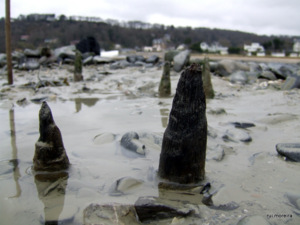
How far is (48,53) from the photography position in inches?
842

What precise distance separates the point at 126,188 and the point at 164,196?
35 cm

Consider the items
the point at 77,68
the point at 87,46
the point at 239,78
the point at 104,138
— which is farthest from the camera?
the point at 87,46

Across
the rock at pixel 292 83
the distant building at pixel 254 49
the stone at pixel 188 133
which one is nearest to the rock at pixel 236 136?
the stone at pixel 188 133

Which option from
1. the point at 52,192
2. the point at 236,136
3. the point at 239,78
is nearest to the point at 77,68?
the point at 239,78

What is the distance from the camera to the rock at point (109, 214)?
2.07 m

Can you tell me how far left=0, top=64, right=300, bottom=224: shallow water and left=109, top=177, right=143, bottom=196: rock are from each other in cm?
4

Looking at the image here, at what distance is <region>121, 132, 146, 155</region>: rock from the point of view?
3.47m

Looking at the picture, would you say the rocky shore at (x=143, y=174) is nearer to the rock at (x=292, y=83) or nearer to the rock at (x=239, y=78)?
the rock at (x=292, y=83)

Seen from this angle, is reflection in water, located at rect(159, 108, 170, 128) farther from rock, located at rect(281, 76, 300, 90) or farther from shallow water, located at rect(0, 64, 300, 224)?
rock, located at rect(281, 76, 300, 90)

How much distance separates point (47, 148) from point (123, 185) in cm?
85

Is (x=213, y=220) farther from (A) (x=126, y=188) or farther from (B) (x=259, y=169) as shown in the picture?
(B) (x=259, y=169)

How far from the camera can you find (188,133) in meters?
2.58

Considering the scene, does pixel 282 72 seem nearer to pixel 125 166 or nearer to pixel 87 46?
pixel 125 166

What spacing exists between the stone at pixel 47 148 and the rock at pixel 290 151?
2.38 metres
